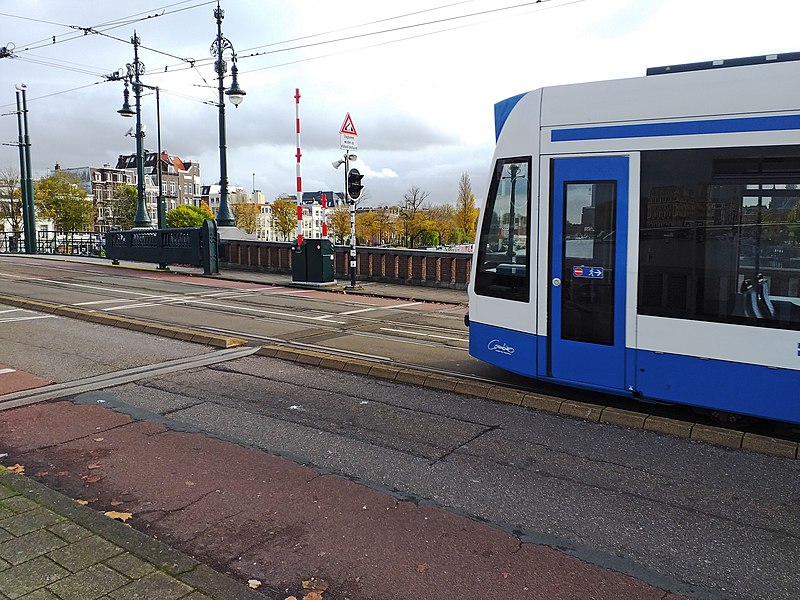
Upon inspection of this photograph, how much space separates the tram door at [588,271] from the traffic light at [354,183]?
12.6 metres

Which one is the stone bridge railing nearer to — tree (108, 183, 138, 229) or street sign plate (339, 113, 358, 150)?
street sign plate (339, 113, 358, 150)

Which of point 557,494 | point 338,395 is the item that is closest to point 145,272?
point 338,395

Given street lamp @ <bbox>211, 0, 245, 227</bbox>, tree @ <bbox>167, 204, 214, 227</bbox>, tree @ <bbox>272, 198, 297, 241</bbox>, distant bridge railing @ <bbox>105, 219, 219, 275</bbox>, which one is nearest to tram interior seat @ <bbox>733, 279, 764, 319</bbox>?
distant bridge railing @ <bbox>105, 219, 219, 275</bbox>

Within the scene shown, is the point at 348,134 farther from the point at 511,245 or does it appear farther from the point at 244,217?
the point at 244,217

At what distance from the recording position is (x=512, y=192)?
6723 millimetres

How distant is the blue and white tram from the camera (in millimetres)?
5301

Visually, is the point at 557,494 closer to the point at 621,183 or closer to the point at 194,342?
the point at 621,183

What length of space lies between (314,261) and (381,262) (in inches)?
104

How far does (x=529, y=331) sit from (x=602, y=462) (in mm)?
1833

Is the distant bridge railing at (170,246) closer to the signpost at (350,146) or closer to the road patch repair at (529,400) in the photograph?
the signpost at (350,146)

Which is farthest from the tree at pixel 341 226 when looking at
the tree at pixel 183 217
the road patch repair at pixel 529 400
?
the road patch repair at pixel 529 400

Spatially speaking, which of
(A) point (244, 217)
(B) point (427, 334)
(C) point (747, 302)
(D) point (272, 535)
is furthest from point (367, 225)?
(D) point (272, 535)

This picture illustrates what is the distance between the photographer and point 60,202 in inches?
2242

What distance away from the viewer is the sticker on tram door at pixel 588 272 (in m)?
6.14
